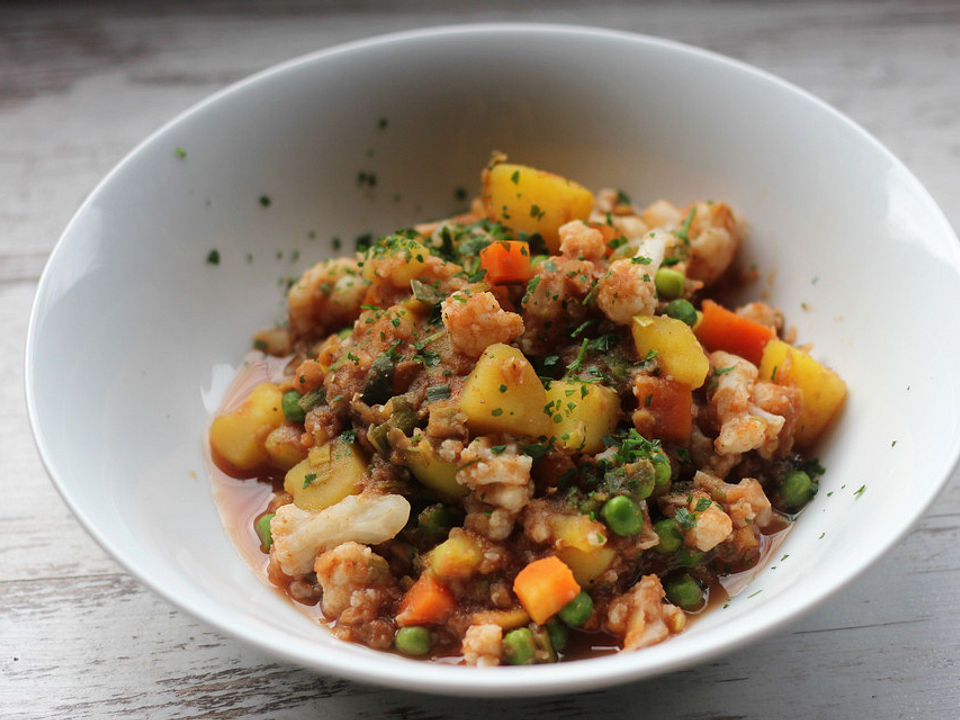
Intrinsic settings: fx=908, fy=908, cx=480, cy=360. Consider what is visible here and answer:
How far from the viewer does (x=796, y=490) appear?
3328 mm

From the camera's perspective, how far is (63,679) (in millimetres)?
3213

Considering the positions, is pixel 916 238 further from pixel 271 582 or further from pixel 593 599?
pixel 271 582

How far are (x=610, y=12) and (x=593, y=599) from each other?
435 centimetres

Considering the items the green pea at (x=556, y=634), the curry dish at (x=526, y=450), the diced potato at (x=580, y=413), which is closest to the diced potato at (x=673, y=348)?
the curry dish at (x=526, y=450)

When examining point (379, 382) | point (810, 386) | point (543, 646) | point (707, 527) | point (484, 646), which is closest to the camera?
point (484, 646)

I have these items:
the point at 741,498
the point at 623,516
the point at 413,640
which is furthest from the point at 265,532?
the point at 741,498

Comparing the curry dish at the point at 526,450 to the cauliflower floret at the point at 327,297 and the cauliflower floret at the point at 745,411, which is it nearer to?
the cauliflower floret at the point at 745,411

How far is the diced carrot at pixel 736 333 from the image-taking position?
3.70 meters

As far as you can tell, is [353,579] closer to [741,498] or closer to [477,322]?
[477,322]

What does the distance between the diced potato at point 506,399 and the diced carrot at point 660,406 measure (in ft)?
1.17

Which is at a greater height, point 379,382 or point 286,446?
point 379,382

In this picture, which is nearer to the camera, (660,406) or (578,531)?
(578,531)

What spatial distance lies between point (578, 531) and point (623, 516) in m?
0.15

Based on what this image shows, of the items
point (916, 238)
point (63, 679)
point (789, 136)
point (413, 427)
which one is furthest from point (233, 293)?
point (916, 238)
